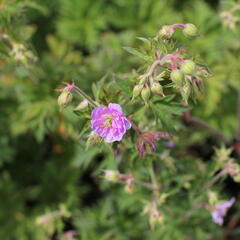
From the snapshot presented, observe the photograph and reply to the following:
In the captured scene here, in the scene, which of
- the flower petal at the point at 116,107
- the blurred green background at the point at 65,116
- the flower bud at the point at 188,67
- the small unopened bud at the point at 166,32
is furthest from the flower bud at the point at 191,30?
the blurred green background at the point at 65,116

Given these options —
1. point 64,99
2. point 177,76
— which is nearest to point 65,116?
point 64,99

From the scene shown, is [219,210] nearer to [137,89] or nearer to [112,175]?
[112,175]

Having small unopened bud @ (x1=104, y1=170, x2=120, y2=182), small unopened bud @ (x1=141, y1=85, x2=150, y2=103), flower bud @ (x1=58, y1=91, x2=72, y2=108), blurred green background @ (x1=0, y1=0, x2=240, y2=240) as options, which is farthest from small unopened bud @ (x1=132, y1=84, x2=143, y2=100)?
blurred green background @ (x1=0, y1=0, x2=240, y2=240)

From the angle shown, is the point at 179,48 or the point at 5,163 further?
the point at 5,163

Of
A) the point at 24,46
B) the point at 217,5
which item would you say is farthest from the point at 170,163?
the point at 217,5

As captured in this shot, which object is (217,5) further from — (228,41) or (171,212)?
(171,212)

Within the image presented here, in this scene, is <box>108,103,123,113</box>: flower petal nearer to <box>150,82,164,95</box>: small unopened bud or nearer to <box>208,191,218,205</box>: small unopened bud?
<box>150,82,164,95</box>: small unopened bud
